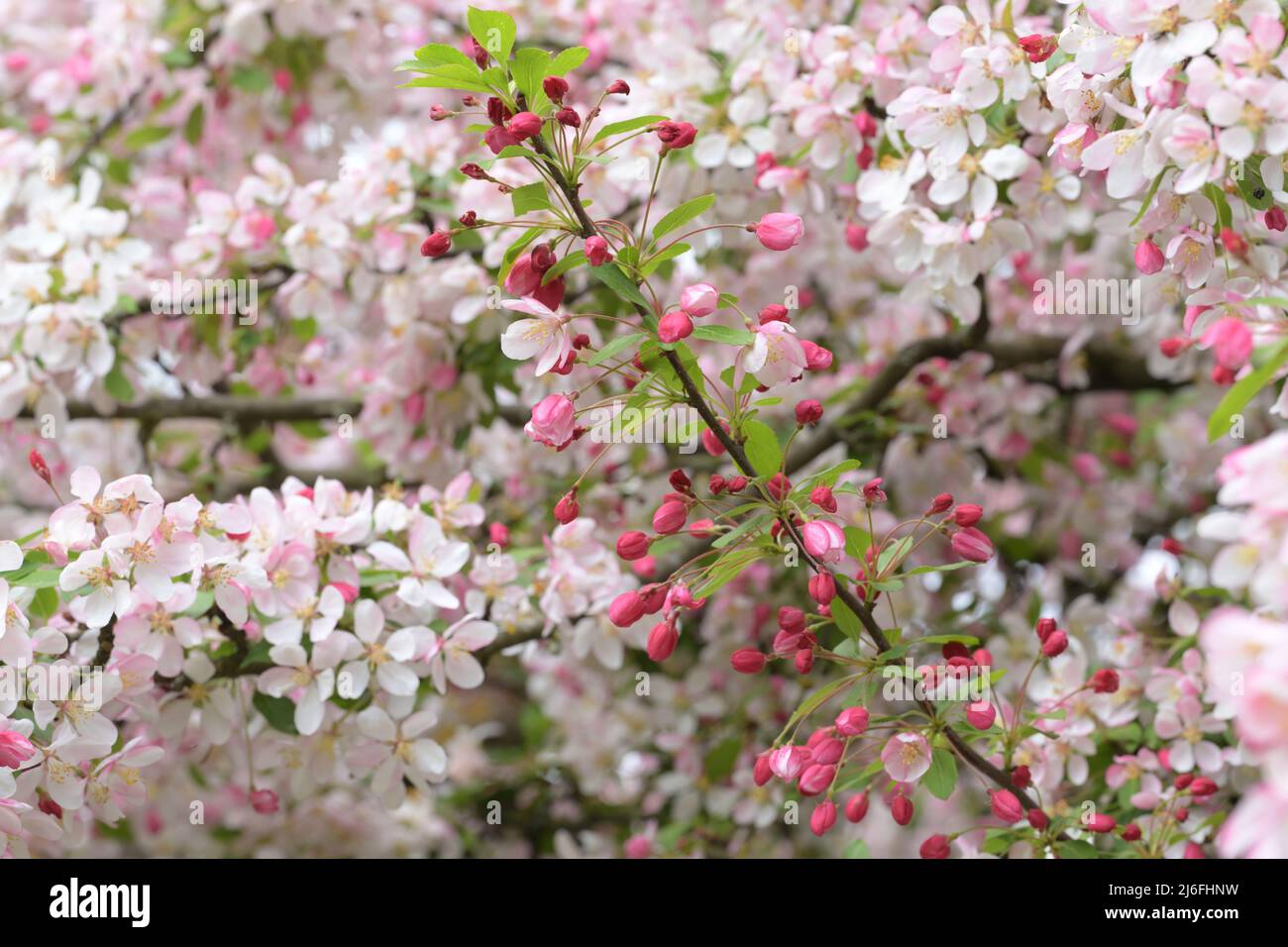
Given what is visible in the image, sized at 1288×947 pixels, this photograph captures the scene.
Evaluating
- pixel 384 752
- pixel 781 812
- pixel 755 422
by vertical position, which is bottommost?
pixel 781 812

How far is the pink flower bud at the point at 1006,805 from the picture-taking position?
53.1 inches

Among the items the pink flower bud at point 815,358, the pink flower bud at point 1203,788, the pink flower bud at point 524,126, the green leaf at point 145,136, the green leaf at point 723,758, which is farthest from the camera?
the green leaf at point 145,136

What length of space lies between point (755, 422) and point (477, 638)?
1.83 feet

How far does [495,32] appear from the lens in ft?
4.08

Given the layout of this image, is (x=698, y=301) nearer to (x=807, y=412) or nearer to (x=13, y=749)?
(x=807, y=412)

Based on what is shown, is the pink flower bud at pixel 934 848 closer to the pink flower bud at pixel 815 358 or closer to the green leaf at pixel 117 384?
the pink flower bud at pixel 815 358

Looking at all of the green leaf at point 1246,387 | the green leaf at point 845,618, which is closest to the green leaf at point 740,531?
the green leaf at point 845,618

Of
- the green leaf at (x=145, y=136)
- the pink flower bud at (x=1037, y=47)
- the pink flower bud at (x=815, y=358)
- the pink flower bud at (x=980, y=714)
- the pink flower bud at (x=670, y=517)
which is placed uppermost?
the green leaf at (x=145, y=136)

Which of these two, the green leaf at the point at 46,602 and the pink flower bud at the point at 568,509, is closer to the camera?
the pink flower bud at the point at 568,509

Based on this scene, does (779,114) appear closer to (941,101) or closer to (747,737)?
(941,101)

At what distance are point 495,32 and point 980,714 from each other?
0.87 m

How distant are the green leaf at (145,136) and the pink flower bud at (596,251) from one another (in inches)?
70.3

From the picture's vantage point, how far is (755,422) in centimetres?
129
